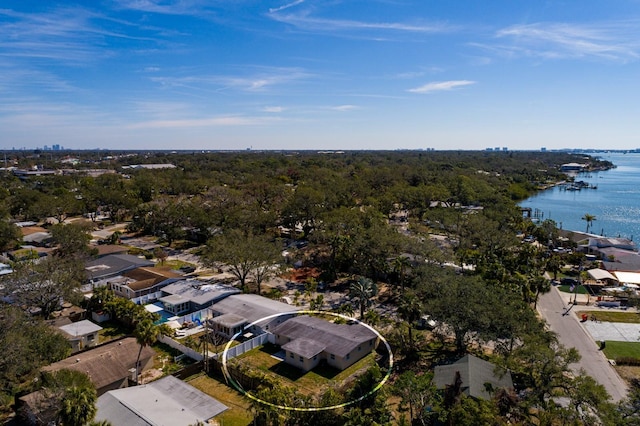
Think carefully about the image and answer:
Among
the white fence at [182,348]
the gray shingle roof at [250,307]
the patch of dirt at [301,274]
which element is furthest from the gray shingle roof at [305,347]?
the patch of dirt at [301,274]

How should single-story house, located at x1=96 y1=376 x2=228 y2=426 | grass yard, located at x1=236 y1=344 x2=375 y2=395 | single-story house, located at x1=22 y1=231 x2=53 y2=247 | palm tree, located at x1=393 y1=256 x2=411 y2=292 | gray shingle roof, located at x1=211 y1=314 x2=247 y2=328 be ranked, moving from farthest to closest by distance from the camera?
single-story house, located at x1=22 y1=231 x2=53 y2=247
palm tree, located at x1=393 y1=256 x2=411 y2=292
gray shingle roof, located at x1=211 y1=314 x2=247 y2=328
grass yard, located at x1=236 y1=344 x2=375 y2=395
single-story house, located at x1=96 y1=376 x2=228 y2=426

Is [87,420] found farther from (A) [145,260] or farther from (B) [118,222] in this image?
(B) [118,222]

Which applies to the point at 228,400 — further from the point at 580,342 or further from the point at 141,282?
the point at 580,342

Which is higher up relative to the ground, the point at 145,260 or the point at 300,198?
the point at 300,198

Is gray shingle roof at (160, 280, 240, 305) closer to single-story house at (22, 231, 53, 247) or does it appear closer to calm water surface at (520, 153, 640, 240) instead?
single-story house at (22, 231, 53, 247)

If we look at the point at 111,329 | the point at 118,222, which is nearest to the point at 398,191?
the point at 118,222

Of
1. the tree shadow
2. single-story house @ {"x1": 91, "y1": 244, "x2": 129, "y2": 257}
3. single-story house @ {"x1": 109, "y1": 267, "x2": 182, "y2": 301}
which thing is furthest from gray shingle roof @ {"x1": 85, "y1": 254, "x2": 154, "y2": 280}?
the tree shadow

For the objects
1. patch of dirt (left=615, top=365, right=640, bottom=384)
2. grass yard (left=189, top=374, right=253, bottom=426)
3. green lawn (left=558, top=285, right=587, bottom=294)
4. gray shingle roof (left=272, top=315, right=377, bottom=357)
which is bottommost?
patch of dirt (left=615, top=365, right=640, bottom=384)
